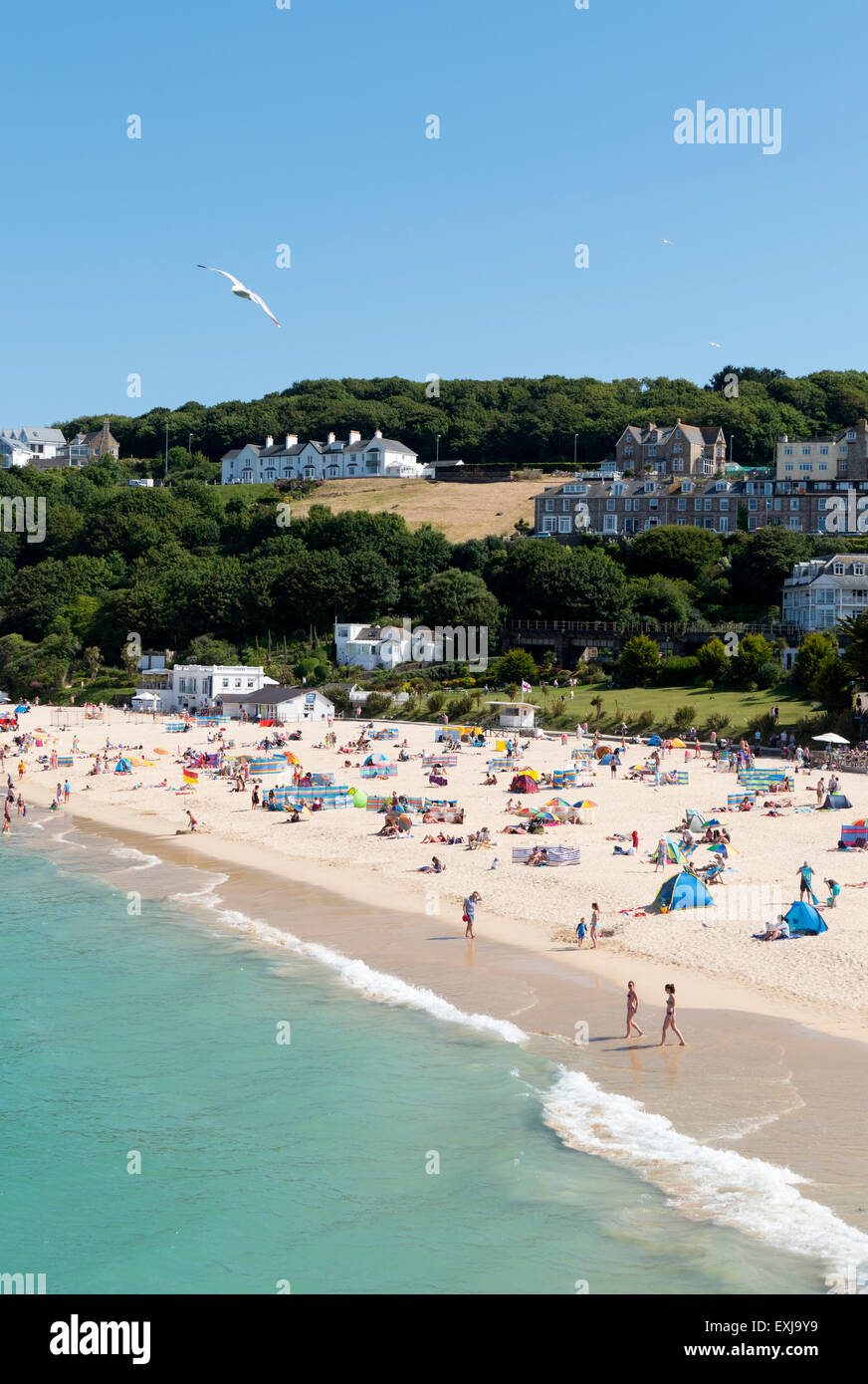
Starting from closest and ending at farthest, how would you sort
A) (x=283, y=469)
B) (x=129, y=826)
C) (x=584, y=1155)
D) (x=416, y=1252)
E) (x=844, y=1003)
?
(x=416, y=1252)
(x=584, y=1155)
(x=844, y=1003)
(x=129, y=826)
(x=283, y=469)

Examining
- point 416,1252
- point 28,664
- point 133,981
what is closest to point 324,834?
point 133,981

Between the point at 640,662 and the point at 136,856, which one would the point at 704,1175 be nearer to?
the point at 136,856

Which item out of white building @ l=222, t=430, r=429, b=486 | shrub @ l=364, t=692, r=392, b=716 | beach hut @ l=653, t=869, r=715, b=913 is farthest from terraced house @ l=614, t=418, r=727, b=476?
beach hut @ l=653, t=869, r=715, b=913

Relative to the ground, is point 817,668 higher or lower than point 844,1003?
higher

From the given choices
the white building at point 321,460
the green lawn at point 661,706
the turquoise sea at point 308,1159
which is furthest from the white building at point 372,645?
the white building at point 321,460

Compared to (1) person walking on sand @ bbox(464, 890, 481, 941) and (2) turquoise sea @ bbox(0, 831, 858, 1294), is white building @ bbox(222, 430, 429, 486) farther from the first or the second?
(2) turquoise sea @ bbox(0, 831, 858, 1294)

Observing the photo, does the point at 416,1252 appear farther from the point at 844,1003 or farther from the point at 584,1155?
the point at 844,1003
